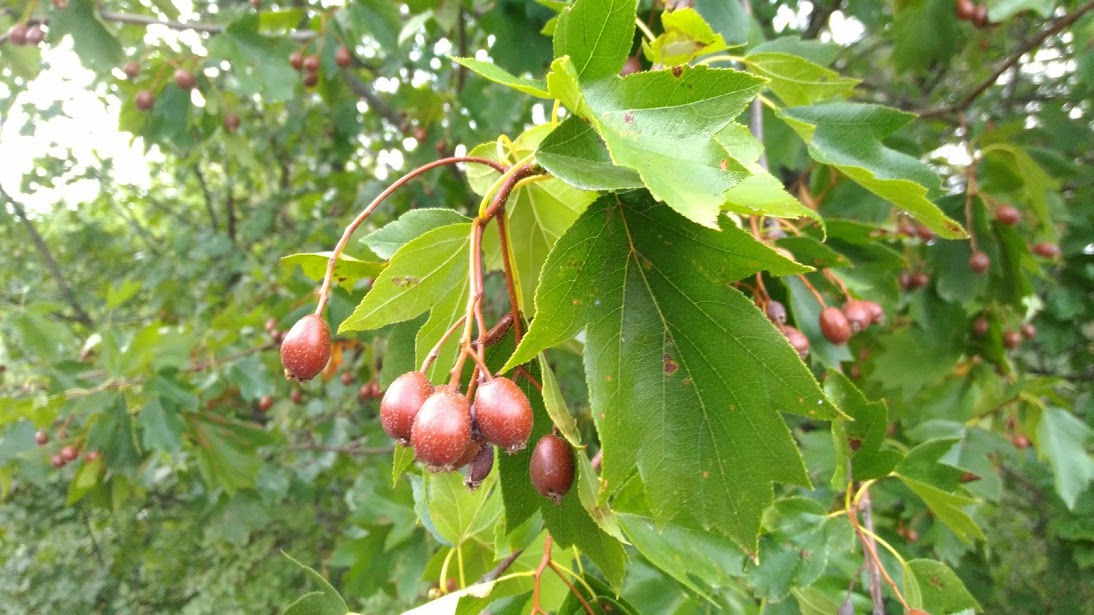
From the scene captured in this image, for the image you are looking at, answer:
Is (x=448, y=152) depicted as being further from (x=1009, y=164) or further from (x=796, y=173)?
(x=1009, y=164)

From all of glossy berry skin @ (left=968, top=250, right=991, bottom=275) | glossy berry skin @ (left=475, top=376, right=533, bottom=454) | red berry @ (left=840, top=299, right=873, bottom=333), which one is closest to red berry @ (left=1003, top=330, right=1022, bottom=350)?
glossy berry skin @ (left=968, top=250, right=991, bottom=275)

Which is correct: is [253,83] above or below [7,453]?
above

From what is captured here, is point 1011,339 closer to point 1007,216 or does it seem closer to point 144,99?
point 1007,216

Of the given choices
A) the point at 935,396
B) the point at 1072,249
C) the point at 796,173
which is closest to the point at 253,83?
the point at 796,173

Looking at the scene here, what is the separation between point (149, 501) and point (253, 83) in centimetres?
370

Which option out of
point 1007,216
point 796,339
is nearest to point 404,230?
point 796,339

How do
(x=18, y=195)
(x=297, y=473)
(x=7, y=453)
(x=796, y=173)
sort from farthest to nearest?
(x=18, y=195) → (x=297, y=473) → (x=796, y=173) → (x=7, y=453)

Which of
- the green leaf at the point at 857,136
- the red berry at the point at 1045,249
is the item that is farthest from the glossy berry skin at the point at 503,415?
the red berry at the point at 1045,249

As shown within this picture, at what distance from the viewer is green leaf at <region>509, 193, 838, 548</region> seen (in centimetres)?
87

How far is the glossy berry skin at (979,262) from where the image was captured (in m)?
2.37

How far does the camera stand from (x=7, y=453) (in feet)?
9.98

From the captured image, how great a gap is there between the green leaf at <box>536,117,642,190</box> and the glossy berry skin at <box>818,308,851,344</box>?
87cm

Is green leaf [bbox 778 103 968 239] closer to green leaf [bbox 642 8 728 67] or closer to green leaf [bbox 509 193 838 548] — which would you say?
green leaf [bbox 642 8 728 67]

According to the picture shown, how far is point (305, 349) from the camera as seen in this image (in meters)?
0.91
